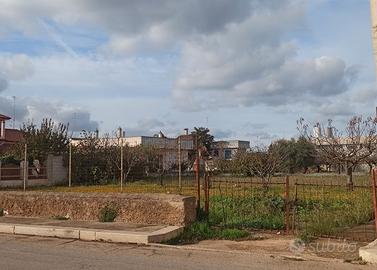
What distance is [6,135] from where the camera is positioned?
169ft

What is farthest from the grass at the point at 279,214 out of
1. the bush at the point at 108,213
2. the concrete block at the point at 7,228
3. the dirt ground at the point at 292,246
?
the concrete block at the point at 7,228

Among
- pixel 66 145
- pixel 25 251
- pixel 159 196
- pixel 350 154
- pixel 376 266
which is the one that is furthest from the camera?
pixel 66 145

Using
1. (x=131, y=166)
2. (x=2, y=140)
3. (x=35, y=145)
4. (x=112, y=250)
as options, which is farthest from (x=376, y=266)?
(x=2, y=140)

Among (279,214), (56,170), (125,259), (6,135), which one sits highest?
(6,135)

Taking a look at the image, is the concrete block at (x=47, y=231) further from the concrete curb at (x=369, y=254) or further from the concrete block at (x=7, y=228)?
the concrete curb at (x=369, y=254)

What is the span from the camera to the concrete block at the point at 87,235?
11.6 m

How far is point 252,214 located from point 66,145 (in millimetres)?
27831

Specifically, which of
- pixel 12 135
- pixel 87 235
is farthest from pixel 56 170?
pixel 87 235

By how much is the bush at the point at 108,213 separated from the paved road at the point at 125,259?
93.2 inches

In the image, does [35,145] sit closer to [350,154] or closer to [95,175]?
[95,175]

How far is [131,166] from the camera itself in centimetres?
3416

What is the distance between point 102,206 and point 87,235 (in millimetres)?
1991

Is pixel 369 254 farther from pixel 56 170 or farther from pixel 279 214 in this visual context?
pixel 56 170

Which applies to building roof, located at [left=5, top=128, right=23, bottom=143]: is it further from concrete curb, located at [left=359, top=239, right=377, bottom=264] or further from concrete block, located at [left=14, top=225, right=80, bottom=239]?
concrete curb, located at [left=359, top=239, right=377, bottom=264]
